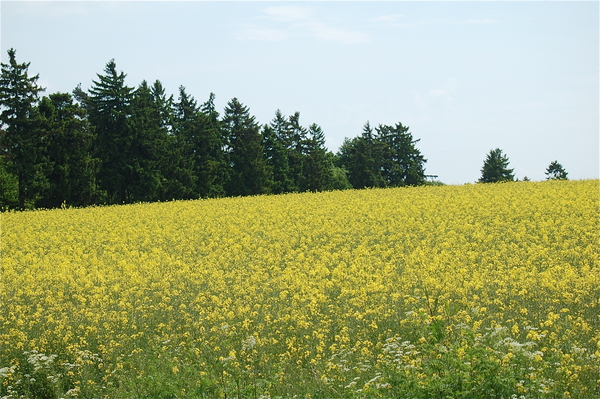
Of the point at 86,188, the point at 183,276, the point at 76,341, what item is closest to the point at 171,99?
the point at 86,188

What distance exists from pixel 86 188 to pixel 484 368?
141ft

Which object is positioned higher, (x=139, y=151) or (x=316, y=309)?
(x=139, y=151)

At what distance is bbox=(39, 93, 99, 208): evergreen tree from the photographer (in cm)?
4512

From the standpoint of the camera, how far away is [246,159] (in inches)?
2370

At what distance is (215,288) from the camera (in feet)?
48.5

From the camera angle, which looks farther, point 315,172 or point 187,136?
point 315,172

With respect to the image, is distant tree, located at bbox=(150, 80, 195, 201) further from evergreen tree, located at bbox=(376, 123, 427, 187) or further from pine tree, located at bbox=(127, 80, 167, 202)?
evergreen tree, located at bbox=(376, 123, 427, 187)

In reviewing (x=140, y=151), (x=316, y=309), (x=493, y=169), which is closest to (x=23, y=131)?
(x=140, y=151)

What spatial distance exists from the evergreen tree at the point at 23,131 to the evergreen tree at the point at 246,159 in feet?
64.0

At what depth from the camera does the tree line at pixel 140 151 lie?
1729 inches

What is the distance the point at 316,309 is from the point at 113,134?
41221 millimetres

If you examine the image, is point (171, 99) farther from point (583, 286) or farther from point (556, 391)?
point (556, 391)

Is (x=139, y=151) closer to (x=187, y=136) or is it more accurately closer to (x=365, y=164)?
(x=187, y=136)

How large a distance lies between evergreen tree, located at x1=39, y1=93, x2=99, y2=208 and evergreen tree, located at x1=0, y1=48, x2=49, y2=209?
824 mm
